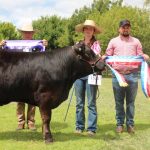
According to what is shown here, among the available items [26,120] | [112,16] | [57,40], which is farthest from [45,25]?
[26,120]

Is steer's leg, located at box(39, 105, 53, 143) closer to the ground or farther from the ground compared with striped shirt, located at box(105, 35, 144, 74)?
closer to the ground

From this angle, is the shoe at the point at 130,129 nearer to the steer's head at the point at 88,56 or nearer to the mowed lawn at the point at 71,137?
the mowed lawn at the point at 71,137

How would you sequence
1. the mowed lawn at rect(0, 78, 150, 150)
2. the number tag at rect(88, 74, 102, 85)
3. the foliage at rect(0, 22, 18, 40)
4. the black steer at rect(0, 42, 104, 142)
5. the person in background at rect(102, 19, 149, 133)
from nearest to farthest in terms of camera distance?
the mowed lawn at rect(0, 78, 150, 150)
the black steer at rect(0, 42, 104, 142)
the number tag at rect(88, 74, 102, 85)
the person in background at rect(102, 19, 149, 133)
the foliage at rect(0, 22, 18, 40)

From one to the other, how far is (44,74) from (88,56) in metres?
1.12

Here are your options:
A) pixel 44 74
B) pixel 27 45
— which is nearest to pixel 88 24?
pixel 27 45

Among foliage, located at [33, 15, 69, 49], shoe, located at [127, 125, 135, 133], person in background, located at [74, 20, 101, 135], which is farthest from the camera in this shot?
foliage, located at [33, 15, 69, 49]

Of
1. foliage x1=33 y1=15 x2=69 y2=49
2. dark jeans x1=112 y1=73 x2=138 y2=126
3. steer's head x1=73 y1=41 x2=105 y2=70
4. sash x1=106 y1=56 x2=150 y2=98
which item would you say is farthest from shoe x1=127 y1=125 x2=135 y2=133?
foliage x1=33 y1=15 x2=69 y2=49

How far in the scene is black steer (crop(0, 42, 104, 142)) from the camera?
379 inches

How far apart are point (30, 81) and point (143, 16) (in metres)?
55.7

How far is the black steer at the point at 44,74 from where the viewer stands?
9.62 meters

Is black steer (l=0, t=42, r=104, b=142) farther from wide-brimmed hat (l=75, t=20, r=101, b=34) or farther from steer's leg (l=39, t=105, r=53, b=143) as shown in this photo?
wide-brimmed hat (l=75, t=20, r=101, b=34)

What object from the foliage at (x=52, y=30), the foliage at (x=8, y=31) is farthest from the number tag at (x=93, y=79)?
the foliage at (x=52, y=30)

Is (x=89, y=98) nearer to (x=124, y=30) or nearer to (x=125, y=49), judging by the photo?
(x=125, y=49)

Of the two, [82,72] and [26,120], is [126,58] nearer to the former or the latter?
[82,72]
